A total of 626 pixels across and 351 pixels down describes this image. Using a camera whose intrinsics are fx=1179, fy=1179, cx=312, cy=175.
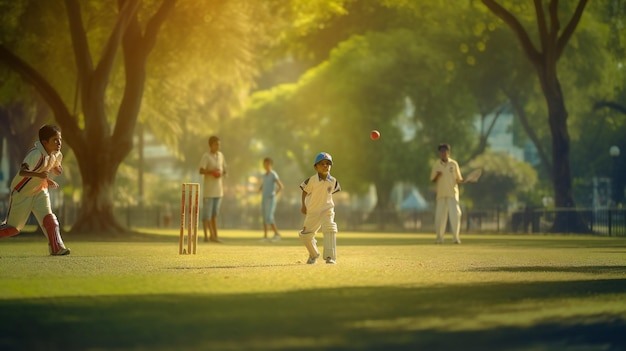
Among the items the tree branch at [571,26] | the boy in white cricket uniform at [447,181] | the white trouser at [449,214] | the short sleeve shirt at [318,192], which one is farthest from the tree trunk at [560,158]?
the short sleeve shirt at [318,192]

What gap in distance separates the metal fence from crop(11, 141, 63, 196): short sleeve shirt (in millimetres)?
19313

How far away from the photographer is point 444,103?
184 ft

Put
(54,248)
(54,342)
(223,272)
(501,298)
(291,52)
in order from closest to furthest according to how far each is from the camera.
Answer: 1. (54,342)
2. (501,298)
3. (223,272)
4. (54,248)
5. (291,52)

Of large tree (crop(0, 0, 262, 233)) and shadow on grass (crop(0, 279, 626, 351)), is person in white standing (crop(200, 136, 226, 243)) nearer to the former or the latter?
large tree (crop(0, 0, 262, 233))

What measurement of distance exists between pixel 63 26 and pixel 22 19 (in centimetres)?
156

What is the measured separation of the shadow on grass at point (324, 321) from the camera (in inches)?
332

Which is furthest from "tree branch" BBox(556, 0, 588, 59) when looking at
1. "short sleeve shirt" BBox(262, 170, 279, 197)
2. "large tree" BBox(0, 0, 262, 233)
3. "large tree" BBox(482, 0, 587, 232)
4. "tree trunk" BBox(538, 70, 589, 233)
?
"short sleeve shirt" BBox(262, 170, 279, 197)

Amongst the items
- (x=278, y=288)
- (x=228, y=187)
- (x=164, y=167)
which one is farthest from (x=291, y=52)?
(x=164, y=167)

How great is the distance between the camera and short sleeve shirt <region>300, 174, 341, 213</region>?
17.5 meters

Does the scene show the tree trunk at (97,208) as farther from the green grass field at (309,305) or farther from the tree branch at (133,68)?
the green grass field at (309,305)

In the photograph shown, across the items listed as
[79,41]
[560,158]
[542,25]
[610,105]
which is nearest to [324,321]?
[79,41]

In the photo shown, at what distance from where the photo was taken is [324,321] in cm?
972

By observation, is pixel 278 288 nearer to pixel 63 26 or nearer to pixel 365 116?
pixel 63 26

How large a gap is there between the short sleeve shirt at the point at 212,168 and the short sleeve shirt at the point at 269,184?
2.99 metres
